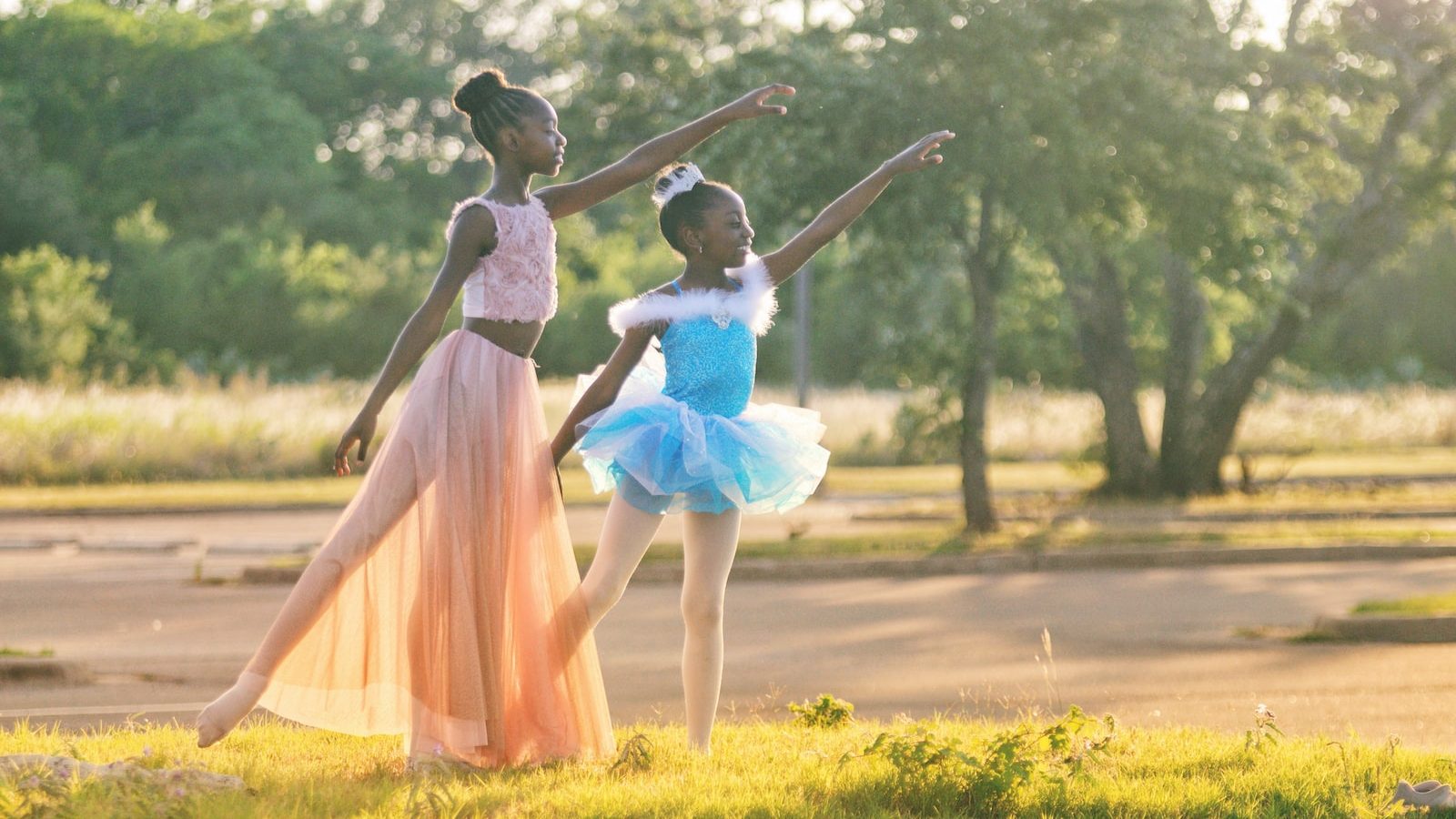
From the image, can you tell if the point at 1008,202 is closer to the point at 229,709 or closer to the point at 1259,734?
the point at 1259,734

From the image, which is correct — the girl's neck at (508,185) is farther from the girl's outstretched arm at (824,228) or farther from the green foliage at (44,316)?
the green foliage at (44,316)

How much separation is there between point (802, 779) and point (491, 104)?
2315mm

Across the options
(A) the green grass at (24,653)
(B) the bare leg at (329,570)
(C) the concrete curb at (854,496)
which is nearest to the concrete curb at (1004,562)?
(A) the green grass at (24,653)

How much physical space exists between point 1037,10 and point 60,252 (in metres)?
37.0

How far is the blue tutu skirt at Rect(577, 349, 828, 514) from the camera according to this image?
5.75m

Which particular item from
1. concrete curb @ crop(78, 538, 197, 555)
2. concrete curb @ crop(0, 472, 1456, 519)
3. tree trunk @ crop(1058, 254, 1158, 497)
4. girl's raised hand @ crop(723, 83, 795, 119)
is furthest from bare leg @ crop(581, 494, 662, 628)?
tree trunk @ crop(1058, 254, 1158, 497)

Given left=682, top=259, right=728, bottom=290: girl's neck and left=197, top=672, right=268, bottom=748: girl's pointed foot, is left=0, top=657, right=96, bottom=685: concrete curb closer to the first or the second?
left=197, top=672, right=268, bottom=748: girl's pointed foot

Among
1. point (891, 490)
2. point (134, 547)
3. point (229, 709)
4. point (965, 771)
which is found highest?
point (229, 709)

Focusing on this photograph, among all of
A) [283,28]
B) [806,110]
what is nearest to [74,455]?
[806,110]

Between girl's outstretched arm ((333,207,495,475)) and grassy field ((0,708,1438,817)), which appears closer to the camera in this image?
grassy field ((0,708,1438,817))

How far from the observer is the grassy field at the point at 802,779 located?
5.05m

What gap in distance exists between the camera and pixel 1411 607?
11.0 m

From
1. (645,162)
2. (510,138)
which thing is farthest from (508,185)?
(645,162)

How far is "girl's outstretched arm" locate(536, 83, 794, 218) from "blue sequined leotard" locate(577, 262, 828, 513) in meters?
0.39
